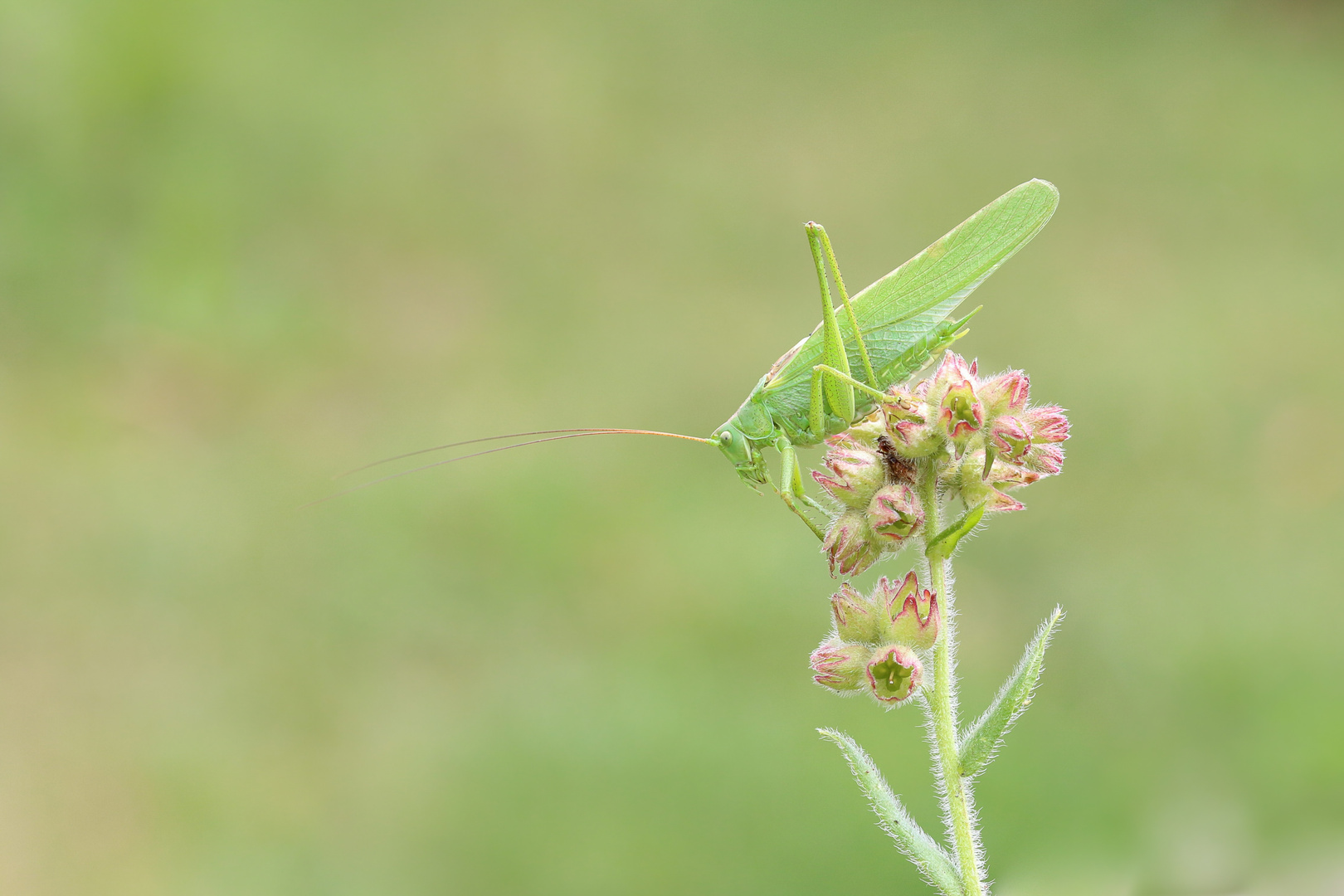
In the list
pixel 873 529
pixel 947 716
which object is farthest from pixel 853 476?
pixel 947 716

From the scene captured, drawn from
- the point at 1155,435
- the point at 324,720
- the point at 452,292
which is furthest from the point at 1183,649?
the point at 452,292

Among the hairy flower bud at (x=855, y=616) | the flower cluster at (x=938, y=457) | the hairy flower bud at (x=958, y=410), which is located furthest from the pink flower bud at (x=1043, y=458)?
the hairy flower bud at (x=855, y=616)

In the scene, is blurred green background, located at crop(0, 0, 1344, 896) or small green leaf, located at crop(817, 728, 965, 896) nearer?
small green leaf, located at crop(817, 728, 965, 896)

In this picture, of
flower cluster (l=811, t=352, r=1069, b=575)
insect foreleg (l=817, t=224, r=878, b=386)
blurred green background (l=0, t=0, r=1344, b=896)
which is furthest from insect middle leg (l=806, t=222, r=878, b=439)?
blurred green background (l=0, t=0, r=1344, b=896)

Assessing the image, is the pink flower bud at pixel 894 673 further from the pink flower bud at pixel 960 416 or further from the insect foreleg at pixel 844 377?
the insect foreleg at pixel 844 377

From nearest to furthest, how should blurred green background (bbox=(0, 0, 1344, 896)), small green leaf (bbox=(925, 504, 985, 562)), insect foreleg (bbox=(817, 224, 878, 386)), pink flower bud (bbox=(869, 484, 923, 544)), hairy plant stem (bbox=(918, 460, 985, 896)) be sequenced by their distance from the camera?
hairy plant stem (bbox=(918, 460, 985, 896)) → small green leaf (bbox=(925, 504, 985, 562)) → pink flower bud (bbox=(869, 484, 923, 544)) → insect foreleg (bbox=(817, 224, 878, 386)) → blurred green background (bbox=(0, 0, 1344, 896))

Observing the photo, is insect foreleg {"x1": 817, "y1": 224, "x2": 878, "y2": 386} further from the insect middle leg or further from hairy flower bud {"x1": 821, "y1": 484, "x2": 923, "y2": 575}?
hairy flower bud {"x1": 821, "y1": 484, "x2": 923, "y2": 575}
